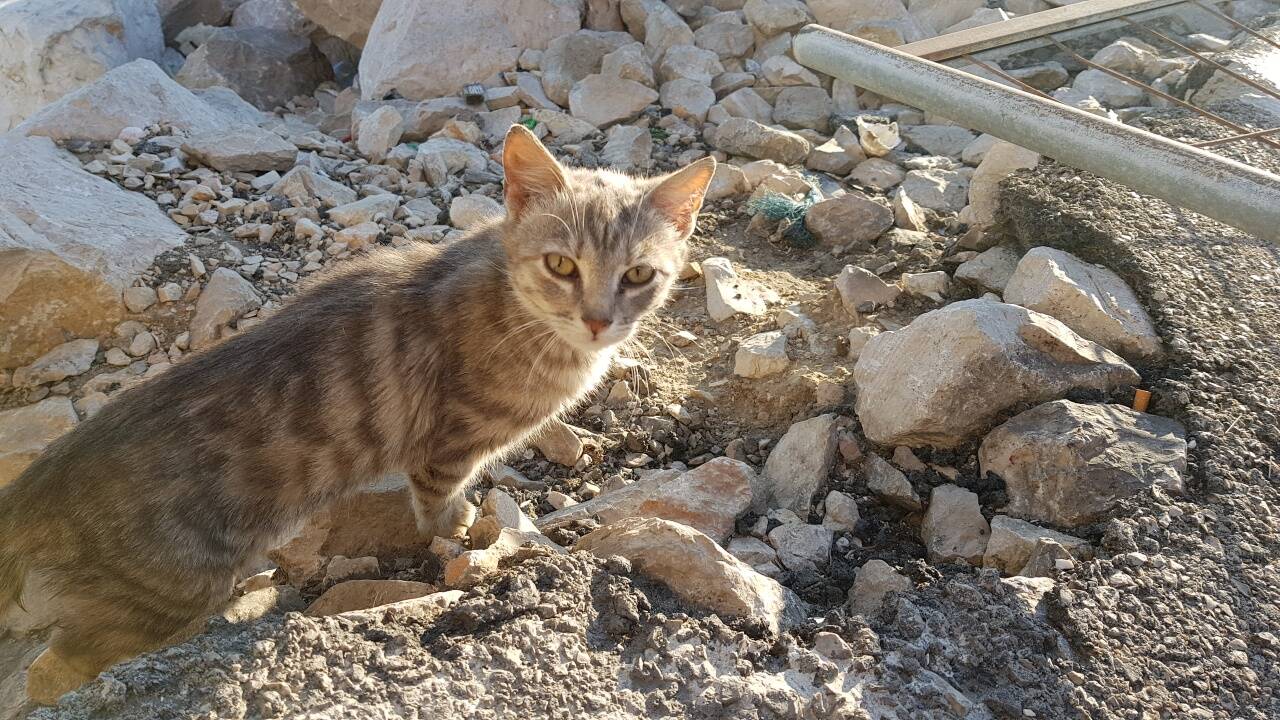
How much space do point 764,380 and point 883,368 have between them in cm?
67

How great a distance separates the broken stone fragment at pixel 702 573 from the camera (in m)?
2.54

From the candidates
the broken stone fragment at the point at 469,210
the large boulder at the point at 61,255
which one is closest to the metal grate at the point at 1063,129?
the broken stone fragment at the point at 469,210

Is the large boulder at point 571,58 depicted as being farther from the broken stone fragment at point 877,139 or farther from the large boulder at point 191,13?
the large boulder at point 191,13

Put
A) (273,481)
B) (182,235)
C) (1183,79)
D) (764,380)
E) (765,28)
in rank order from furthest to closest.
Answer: (765,28) < (1183,79) < (182,235) < (764,380) < (273,481)

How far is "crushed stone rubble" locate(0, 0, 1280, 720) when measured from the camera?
7.65 feet

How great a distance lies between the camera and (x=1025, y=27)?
17.0 ft

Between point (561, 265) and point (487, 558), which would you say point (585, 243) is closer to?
point (561, 265)

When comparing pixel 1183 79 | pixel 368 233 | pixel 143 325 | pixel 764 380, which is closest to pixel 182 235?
pixel 143 325

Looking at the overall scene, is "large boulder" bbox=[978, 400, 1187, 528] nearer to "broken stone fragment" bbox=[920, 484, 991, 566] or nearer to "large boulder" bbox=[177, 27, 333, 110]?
"broken stone fragment" bbox=[920, 484, 991, 566]

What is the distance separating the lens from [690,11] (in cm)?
708

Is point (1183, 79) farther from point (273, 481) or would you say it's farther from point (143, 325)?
point (143, 325)

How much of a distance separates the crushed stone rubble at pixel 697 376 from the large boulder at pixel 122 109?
0.02 metres

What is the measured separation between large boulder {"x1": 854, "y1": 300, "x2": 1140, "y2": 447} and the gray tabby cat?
96 centimetres

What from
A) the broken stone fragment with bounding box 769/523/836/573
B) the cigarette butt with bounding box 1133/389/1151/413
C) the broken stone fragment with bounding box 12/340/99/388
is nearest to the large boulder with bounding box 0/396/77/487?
the broken stone fragment with bounding box 12/340/99/388
